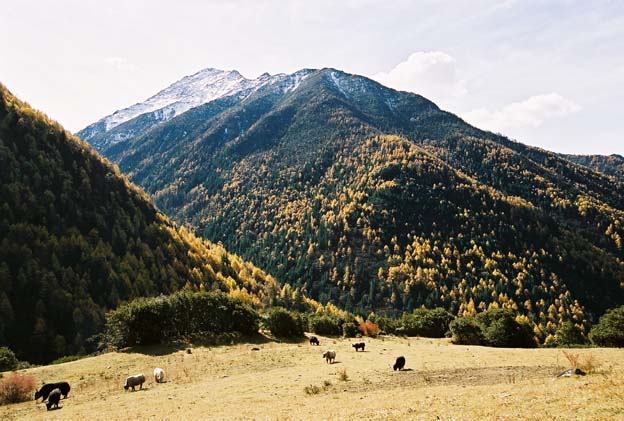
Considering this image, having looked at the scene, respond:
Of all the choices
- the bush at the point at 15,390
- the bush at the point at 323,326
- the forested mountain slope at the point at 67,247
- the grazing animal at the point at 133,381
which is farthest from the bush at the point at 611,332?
the forested mountain slope at the point at 67,247

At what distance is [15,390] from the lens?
39875 mm

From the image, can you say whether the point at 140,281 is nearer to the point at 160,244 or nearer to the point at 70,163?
the point at 160,244

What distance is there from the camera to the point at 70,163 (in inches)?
7175

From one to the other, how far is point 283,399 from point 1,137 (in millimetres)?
183414

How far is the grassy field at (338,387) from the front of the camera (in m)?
22.4

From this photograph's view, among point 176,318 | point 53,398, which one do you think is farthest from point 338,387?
point 176,318

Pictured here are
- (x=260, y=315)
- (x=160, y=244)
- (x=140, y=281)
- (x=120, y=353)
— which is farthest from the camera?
(x=160, y=244)

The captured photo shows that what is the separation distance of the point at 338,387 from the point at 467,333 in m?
51.8

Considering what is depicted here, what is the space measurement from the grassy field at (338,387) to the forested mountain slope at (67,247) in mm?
77173

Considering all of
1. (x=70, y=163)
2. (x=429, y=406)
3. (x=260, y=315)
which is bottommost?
(x=260, y=315)

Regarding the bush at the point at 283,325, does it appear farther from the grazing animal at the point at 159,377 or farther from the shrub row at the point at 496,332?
the grazing animal at the point at 159,377

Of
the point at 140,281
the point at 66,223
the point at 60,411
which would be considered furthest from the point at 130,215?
the point at 60,411

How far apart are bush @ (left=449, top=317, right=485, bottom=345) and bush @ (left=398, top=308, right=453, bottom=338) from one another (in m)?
17.5

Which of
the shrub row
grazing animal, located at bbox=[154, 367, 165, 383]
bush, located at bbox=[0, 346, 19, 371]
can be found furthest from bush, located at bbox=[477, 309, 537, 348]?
bush, located at bbox=[0, 346, 19, 371]
